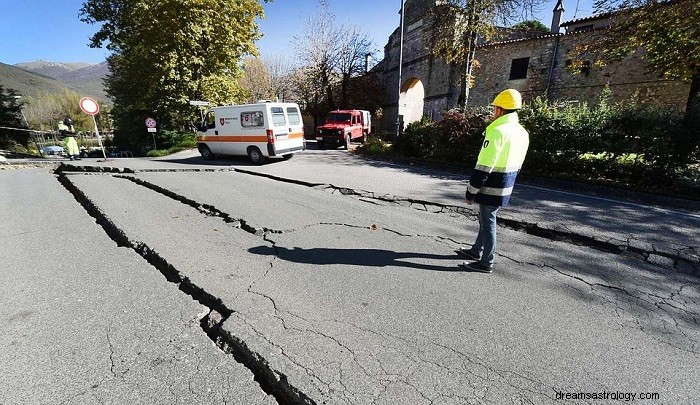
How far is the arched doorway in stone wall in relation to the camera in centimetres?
2807

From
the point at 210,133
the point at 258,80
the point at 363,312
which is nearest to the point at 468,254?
the point at 363,312

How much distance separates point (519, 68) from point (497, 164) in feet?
74.6

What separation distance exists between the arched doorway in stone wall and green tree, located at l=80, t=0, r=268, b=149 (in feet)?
→ 44.2

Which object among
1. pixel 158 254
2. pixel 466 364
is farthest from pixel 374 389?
pixel 158 254

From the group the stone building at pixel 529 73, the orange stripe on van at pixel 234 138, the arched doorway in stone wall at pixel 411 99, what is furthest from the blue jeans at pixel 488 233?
the arched doorway in stone wall at pixel 411 99

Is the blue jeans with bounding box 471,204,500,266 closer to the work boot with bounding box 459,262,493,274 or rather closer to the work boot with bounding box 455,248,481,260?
the work boot with bounding box 459,262,493,274

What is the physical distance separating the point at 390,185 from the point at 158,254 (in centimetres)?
548

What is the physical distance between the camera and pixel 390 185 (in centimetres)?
782

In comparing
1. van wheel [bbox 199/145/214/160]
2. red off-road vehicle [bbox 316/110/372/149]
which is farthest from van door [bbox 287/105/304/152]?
red off-road vehicle [bbox 316/110/372/149]

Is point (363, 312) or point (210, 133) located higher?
point (210, 133)

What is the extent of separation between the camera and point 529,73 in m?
20.8

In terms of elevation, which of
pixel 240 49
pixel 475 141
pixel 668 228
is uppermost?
pixel 240 49

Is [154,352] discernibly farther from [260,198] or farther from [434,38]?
[434,38]

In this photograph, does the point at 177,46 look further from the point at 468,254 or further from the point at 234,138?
the point at 468,254
